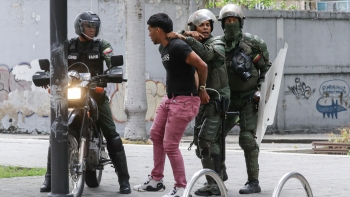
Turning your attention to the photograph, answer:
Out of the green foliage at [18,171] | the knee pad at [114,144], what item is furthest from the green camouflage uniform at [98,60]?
the green foliage at [18,171]

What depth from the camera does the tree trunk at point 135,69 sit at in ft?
60.5

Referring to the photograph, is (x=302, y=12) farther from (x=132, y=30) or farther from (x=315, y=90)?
(x=132, y=30)

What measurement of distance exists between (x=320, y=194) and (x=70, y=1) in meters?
15.1

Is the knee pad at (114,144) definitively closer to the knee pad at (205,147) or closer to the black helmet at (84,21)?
the knee pad at (205,147)

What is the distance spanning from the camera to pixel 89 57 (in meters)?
8.46

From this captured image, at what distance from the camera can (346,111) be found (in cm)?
2691

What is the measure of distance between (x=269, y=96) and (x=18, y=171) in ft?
11.8

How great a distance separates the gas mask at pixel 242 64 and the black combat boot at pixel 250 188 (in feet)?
3.63

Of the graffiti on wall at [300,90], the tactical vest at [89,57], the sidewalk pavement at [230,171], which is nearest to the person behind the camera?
the tactical vest at [89,57]

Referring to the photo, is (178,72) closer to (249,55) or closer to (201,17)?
(201,17)

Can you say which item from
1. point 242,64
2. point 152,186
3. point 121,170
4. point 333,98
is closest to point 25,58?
point 333,98

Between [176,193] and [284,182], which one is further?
[176,193]

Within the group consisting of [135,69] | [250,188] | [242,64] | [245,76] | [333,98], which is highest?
[242,64]

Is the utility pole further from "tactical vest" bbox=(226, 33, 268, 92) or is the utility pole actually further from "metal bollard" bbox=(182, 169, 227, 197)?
"tactical vest" bbox=(226, 33, 268, 92)
